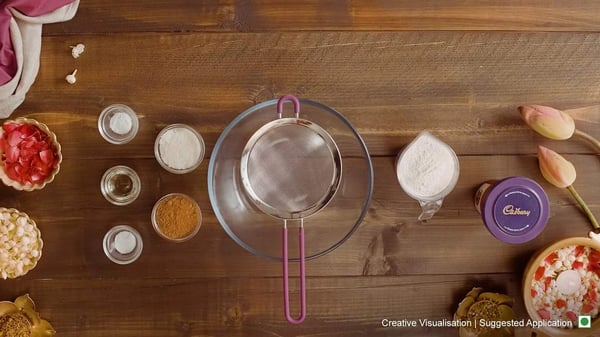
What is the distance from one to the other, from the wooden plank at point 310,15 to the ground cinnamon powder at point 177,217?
0.32m

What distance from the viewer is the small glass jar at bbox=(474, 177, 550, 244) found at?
0.94 meters

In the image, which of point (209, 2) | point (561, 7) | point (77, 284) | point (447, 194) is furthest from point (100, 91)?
point (561, 7)

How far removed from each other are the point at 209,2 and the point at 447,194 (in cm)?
55

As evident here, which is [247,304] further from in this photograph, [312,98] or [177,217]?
[312,98]

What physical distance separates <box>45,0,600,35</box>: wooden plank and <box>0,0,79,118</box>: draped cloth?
38 millimetres

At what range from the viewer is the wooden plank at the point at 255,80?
1.02 m

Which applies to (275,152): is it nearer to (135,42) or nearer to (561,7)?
(135,42)

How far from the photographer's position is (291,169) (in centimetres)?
94

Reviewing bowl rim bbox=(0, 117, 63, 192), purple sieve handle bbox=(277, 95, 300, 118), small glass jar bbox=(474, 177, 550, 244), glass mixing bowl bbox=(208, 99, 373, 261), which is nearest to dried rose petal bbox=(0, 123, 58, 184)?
bowl rim bbox=(0, 117, 63, 192)

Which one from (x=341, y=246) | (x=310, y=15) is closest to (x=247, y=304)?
A: (x=341, y=246)

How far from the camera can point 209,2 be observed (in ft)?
3.32

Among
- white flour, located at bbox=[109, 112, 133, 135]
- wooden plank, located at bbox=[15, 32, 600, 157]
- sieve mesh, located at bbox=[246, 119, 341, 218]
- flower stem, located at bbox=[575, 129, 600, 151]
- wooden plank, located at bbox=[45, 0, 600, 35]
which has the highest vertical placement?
wooden plank, located at bbox=[45, 0, 600, 35]

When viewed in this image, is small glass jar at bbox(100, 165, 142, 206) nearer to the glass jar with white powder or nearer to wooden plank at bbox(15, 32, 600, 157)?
wooden plank at bbox(15, 32, 600, 157)

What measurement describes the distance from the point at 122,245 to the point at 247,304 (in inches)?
10.0
